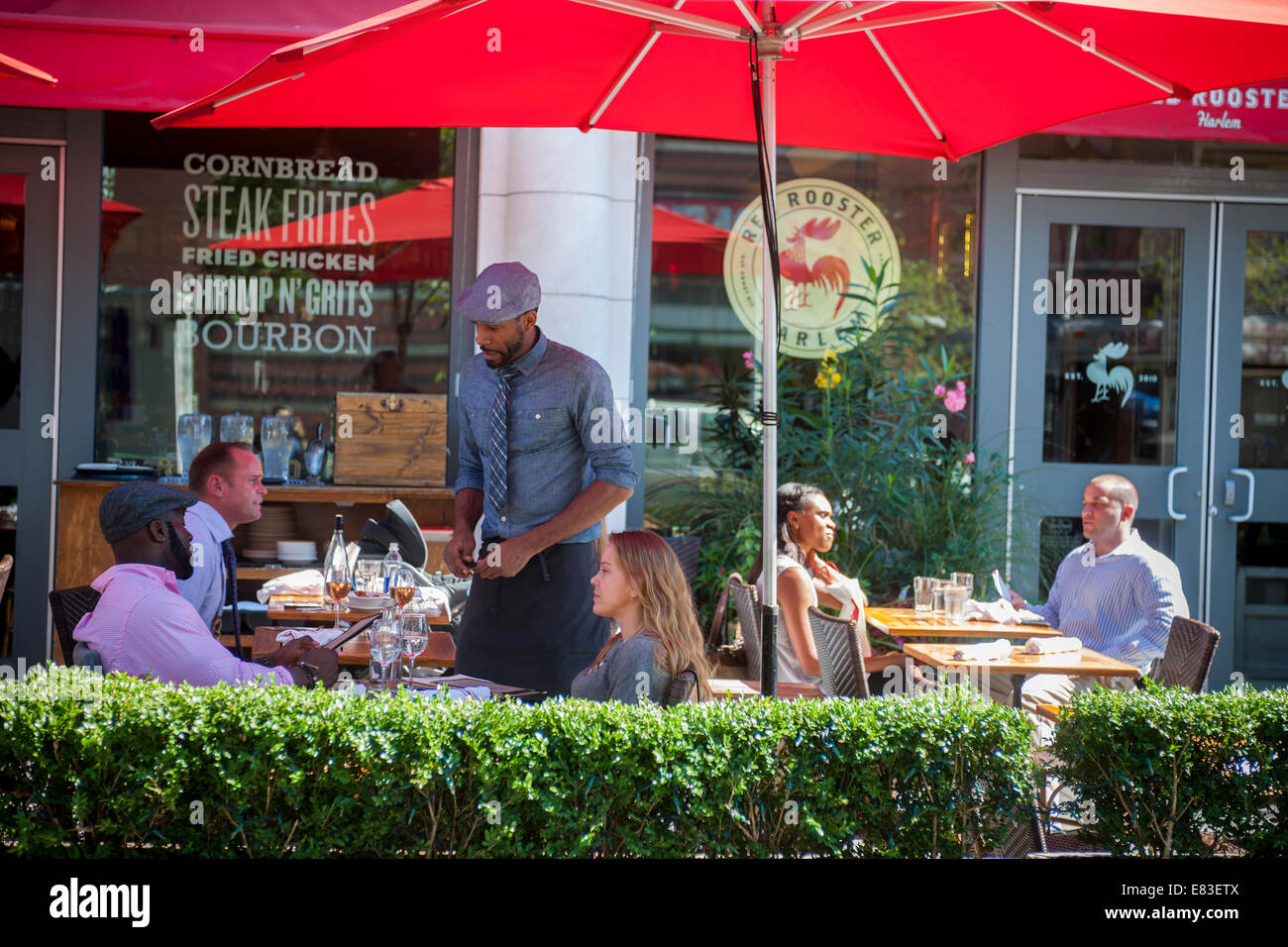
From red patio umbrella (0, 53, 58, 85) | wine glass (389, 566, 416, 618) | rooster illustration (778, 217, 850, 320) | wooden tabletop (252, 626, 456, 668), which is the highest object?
red patio umbrella (0, 53, 58, 85)

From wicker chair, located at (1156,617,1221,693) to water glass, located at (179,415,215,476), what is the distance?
478 centimetres

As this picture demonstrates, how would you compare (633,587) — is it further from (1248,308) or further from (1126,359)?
(1248,308)

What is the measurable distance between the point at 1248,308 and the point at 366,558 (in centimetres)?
550

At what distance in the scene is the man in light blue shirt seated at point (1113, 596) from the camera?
5.49m

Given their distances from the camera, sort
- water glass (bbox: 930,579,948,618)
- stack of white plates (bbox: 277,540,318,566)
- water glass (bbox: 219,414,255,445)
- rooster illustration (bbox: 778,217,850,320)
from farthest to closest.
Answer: rooster illustration (bbox: 778,217,850,320)
water glass (bbox: 219,414,255,445)
stack of white plates (bbox: 277,540,318,566)
water glass (bbox: 930,579,948,618)

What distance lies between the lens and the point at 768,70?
335 cm

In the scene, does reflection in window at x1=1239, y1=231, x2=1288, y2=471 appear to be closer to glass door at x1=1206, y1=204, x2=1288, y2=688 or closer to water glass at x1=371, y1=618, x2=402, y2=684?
glass door at x1=1206, y1=204, x2=1288, y2=688

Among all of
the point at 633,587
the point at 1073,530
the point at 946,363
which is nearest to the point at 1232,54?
the point at 633,587

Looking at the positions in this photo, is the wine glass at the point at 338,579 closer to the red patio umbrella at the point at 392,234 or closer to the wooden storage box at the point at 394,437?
the wooden storage box at the point at 394,437

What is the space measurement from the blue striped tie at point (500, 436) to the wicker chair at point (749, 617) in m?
1.00

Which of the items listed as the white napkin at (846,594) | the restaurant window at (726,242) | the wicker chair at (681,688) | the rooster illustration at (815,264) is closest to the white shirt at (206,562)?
the wicker chair at (681,688)

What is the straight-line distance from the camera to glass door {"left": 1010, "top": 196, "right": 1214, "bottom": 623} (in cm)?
740

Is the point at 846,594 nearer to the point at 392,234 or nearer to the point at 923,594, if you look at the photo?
the point at 923,594

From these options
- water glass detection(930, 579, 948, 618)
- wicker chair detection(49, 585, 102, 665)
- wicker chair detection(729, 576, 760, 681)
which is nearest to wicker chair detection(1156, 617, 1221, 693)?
water glass detection(930, 579, 948, 618)
